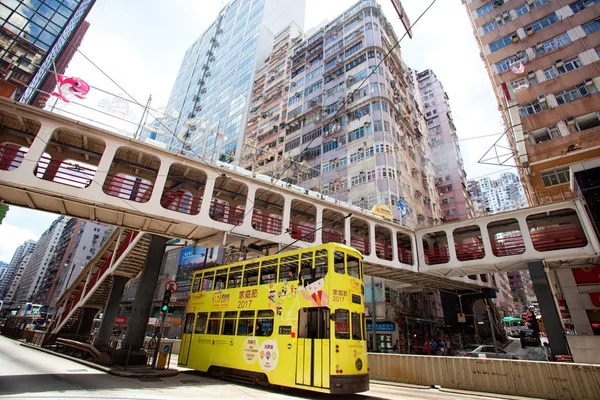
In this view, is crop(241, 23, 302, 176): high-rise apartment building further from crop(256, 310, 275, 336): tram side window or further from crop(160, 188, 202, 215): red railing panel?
crop(256, 310, 275, 336): tram side window

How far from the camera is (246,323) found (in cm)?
1036

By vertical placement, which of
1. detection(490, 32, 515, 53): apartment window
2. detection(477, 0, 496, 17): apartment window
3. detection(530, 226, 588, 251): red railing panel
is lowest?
detection(530, 226, 588, 251): red railing panel

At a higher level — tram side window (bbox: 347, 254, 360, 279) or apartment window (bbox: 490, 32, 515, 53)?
apartment window (bbox: 490, 32, 515, 53)

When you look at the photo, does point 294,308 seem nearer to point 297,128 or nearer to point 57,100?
point 57,100

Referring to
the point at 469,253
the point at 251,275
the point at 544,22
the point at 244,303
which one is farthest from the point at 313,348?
the point at 544,22

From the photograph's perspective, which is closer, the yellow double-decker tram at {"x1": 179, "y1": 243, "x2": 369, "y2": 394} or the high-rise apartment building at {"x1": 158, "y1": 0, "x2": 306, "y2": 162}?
the yellow double-decker tram at {"x1": 179, "y1": 243, "x2": 369, "y2": 394}

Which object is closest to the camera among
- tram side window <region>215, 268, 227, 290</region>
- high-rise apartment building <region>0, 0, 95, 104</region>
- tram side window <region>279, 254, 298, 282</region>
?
tram side window <region>279, 254, 298, 282</region>

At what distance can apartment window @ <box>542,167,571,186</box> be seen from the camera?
19.8 m

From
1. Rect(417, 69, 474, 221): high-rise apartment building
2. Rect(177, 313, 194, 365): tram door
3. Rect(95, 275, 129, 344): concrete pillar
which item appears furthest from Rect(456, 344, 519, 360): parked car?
Rect(417, 69, 474, 221): high-rise apartment building

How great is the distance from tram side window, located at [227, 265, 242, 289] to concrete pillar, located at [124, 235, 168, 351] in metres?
5.26

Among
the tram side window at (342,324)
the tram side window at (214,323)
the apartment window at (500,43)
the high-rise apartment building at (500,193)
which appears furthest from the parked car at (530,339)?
the high-rise apartment building at (500,193)

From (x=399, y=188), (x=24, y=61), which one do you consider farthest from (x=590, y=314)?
(x=24, y=61)

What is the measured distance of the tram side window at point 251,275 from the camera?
10719 mm

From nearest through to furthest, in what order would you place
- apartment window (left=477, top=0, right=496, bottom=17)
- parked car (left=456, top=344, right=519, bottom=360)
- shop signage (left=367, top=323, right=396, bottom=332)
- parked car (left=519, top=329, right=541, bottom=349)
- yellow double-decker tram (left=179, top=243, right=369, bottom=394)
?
yellow double-decker tram (left=179, top=243, right=369, bottom=394) < parked car (left=456, top=344, right=519, bottom=360) < shop signage (left=367, top=323, right=396, bottom=332) < parked car (left=519, top=329, right=541, bottom=349) < apartment window (left=477, top=0, right=496, bottom=17)
